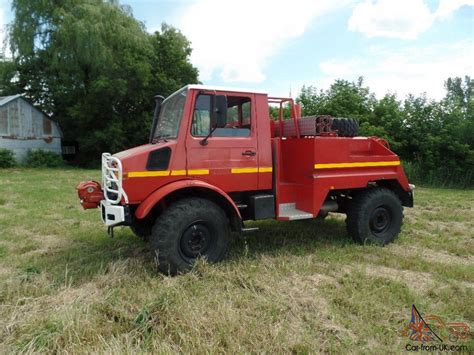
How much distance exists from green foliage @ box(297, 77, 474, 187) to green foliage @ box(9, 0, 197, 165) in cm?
1435

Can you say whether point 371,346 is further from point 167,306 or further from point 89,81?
point 89,81

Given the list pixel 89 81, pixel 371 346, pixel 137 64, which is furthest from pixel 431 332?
pixel 89 81

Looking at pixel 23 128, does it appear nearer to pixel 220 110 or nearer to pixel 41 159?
pixel 41 159

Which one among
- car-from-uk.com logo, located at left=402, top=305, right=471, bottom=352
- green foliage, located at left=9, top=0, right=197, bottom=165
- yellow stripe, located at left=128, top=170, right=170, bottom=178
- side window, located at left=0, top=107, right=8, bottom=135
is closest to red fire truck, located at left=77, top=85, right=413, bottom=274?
yellow stripe, located at left=128, top=170, right=170, bottom=178

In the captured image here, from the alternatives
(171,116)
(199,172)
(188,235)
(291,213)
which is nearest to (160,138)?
(171,116)

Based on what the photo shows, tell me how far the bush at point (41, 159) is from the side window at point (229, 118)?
22.4m

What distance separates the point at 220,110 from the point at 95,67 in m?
22.8

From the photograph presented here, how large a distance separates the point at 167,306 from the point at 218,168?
6.06ft

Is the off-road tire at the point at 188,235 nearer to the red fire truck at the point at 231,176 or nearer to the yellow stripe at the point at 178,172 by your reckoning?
the red fire truck at the point at 231,176

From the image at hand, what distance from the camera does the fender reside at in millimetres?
3927

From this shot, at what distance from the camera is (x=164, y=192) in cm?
399

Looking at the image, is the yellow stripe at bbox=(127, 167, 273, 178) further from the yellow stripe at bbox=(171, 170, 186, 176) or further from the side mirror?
the side mirror

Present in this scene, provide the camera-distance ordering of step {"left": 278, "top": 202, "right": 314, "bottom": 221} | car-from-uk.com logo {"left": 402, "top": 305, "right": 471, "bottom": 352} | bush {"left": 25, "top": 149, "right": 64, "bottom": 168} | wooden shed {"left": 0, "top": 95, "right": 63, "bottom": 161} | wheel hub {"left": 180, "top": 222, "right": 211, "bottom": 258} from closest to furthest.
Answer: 1. car-from-uk.com logo {"left": 402, "top": 305, "right": 471, "bottom": 352}
2. wheel hub {"left": 180, "top": 222, "right": 211, "bottom": 258}
3. step {"left": 278, "top": 202, "right": 314, "bottom": 221}
4. wooden shed {"left": 0, "top": 95, "right": 63, "bottom": 161}
5. bush {"left": 25, "top": 149, "right": 64, "bottom": 168}

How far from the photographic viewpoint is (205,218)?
4.18m
